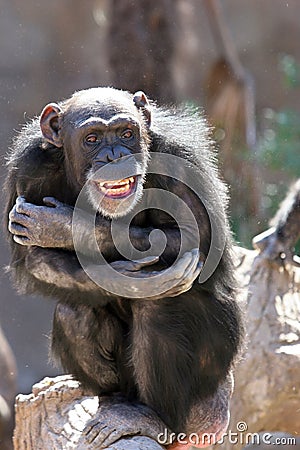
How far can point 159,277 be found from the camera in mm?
3428

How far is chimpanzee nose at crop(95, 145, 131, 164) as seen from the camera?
3.55 metres

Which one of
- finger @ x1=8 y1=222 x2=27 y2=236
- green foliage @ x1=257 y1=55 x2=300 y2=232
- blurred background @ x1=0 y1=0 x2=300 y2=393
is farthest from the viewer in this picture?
green foliage @ x1=257 y1=55 x2=300 y2=232

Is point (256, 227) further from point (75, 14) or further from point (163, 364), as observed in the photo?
point (75, 14)

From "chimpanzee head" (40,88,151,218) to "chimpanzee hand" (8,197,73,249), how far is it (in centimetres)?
16

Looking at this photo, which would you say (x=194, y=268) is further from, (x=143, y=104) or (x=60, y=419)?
(x=60, y=419)

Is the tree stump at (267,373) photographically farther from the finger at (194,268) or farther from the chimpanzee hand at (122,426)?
the finger at (194,268)

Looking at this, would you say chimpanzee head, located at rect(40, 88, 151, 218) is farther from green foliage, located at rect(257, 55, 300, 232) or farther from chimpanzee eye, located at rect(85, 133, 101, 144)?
green foliage, located at rect(257, 55, 300, 232)

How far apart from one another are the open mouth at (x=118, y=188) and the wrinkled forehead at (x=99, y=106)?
295 millimetres

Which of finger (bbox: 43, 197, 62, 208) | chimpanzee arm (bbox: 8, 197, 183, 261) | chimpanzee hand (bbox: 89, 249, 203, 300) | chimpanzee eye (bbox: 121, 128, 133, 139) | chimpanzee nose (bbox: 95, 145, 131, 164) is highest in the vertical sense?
chimpanzee eye (bbox: 121, 128, 133, 139)

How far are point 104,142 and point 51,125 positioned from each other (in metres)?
0.34

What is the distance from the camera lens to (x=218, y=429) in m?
3.94

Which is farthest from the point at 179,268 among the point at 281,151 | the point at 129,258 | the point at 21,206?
the point at 281,151

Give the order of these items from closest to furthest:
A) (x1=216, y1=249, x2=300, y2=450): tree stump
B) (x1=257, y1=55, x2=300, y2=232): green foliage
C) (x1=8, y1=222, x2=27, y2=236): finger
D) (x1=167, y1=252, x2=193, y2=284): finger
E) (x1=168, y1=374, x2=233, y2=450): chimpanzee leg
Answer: (x1=167, y1=252, x2=193, y2=284): finger, (x1=8, y1=222, x2=27, y2=236): finger, (x1=168, y1=374, x2=233, y2=450): chimpanzee leg, (x1=216, y1=249, x2=300, y2=450): tree stump, (x1=257, y1=55, x2=300, y2=232): green foliage

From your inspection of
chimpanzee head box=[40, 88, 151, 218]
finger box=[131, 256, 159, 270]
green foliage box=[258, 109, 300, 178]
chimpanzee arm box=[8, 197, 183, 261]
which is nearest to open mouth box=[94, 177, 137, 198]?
chimpanzee head box=[40, 88, 151, 218]
